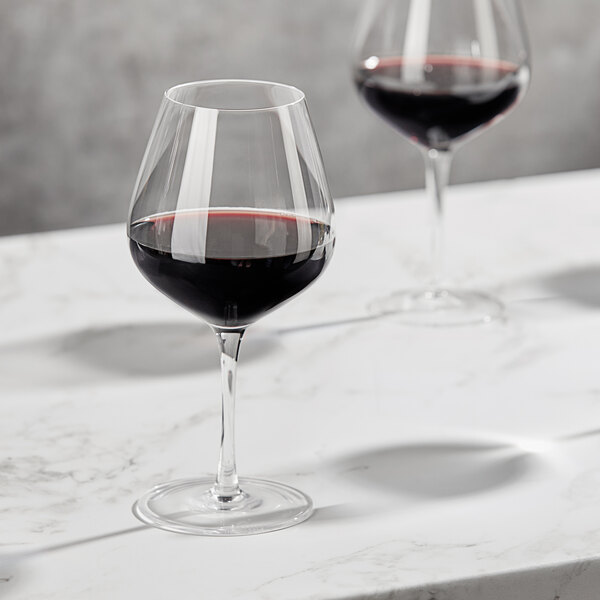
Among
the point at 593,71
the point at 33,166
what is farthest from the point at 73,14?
the point at 593,71

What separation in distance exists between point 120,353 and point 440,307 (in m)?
0.29

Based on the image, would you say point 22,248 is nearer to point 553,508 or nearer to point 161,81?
point 553,508

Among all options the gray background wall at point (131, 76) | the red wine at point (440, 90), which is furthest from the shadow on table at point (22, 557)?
the gray background wall at point (131, 76)

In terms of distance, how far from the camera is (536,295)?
108 cm

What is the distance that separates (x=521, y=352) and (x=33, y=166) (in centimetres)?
200

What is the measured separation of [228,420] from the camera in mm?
683

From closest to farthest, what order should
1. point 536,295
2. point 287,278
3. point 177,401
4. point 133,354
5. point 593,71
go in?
point 287,278
point 177,401
point 133,354
point 536,295
point 593,71

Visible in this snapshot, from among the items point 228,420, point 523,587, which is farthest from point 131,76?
point 523,587

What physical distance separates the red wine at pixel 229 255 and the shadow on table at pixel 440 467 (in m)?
0.15

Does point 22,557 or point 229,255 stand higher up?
point 229,255

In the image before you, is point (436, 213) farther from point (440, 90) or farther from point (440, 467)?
point (440, 467)

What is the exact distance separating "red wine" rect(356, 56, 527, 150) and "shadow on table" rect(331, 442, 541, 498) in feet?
1.22

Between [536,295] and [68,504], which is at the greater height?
[536,295]

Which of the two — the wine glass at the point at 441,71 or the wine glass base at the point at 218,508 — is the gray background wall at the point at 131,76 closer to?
the wine glass at the point at 441,71
